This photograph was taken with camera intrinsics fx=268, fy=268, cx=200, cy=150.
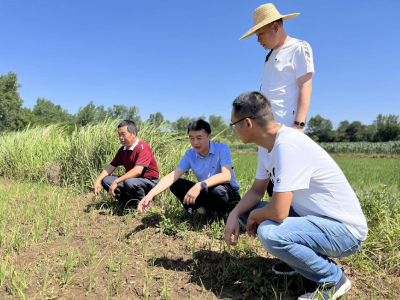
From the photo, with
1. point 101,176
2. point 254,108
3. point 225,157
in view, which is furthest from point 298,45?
point 101,176

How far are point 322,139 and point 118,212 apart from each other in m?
70.1

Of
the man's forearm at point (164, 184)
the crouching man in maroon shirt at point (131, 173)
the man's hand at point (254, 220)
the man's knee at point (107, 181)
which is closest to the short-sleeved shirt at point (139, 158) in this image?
the crouching man in maroon shirt at point (131, 173)

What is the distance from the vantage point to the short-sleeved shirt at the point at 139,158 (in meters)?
3.40

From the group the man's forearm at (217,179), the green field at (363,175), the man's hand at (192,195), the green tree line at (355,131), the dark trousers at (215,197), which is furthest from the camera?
the green tree line at (355,131)

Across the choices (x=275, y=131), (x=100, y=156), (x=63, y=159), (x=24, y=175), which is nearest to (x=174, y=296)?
(x=275, y=131)

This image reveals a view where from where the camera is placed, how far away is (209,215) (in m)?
3.01

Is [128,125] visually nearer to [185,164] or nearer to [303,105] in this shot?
[185,164]

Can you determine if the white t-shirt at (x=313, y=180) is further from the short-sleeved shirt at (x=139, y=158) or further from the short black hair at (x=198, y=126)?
the short-sleeved shirt at (x=139, y=158)

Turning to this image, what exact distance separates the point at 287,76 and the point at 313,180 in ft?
3.73

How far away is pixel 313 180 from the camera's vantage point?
1.55m

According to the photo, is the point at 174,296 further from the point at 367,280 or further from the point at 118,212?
the point at 118,212

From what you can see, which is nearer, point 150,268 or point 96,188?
point 150,268

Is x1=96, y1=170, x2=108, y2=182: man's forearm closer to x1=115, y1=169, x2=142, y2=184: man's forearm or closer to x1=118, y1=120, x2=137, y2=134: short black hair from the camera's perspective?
x1=115, y1=169, x2=142, y2=184: man's forearm

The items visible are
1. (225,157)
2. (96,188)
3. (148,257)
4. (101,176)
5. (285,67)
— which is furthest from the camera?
(101,176)
